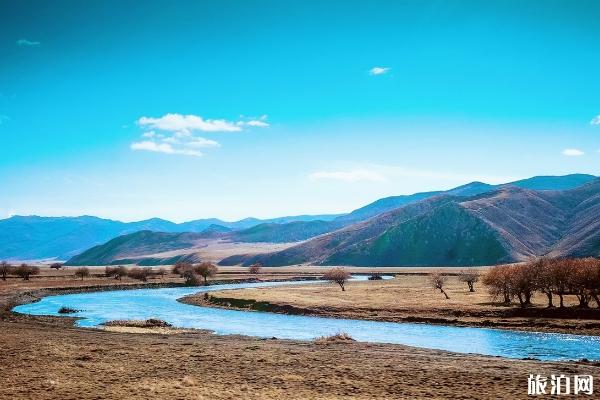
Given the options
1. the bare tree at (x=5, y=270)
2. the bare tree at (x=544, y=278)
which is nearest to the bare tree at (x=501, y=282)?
the bare tree at (x=544, y=278)

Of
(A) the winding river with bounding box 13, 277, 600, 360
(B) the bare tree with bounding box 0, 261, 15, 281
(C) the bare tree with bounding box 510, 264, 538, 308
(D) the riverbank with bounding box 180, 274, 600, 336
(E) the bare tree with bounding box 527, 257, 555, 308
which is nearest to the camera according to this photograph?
(A) the winding river with bounding box 13, 277, 600, 360

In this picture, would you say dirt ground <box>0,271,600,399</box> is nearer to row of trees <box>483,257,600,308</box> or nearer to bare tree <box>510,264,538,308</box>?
row of trees <box>483,257,600,308</box>

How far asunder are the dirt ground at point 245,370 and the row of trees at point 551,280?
120 ft

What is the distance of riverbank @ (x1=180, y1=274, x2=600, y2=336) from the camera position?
205 feet

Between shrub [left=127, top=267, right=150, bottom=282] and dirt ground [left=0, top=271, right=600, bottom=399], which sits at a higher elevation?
dirt ground [left=0, top=271, right=600, bottom=399]

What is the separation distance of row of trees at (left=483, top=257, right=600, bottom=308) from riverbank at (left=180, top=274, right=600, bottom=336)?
2395 mm

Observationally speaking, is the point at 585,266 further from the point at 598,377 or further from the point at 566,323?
the point at 598,377

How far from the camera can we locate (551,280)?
71812mm

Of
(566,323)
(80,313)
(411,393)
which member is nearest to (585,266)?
(566,323)

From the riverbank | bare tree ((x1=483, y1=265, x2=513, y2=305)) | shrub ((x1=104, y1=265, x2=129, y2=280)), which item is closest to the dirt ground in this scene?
the riverbank

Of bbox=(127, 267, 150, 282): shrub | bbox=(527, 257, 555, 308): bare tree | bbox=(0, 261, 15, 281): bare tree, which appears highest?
bbox=(527, 257, 555, 308): bare tree

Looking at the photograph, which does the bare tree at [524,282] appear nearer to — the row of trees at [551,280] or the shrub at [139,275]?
the row of trees at [551,280]

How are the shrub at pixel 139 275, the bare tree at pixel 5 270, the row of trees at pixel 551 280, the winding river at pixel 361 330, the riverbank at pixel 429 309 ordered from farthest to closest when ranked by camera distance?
the shrub at pixel 139 275, the bare tree at pixel 5 270, the row of trees at pixel 551 280, the riverbank at pixel 429 309, the winding river at pixel 361 330

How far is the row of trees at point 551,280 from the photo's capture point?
67438 millimetres
